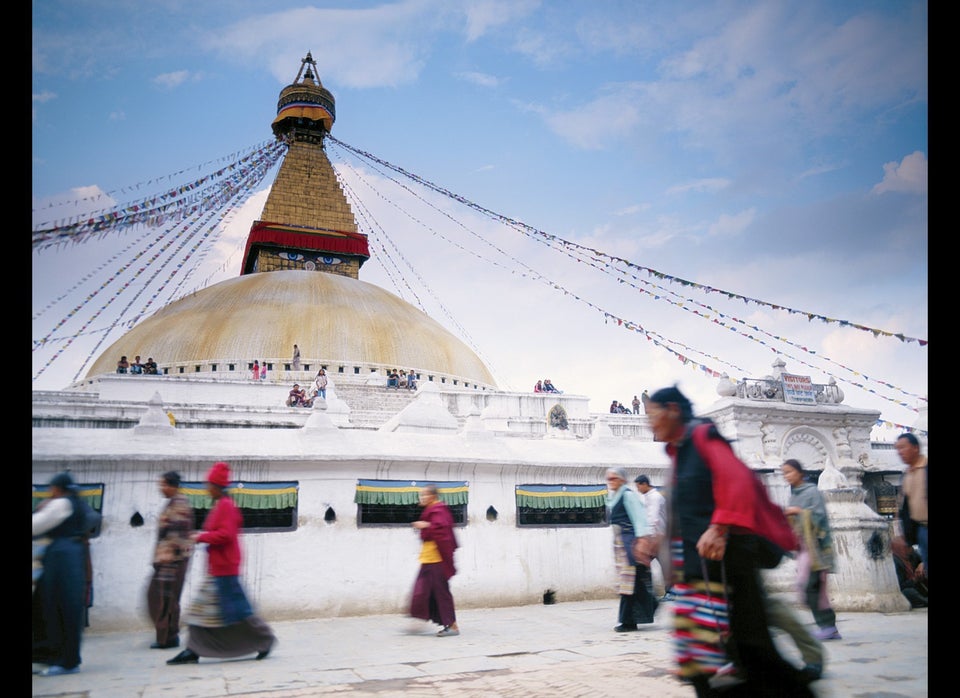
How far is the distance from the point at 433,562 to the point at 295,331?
19.7m

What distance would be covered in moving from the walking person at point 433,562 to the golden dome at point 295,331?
18.4 meters

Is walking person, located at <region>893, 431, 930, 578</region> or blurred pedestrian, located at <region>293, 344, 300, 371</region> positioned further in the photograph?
blurred pedestrian, located at <region>293, 344, 300, 371</region>

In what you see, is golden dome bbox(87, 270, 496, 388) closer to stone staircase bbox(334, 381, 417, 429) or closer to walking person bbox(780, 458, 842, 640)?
stone staircase bbox(334, 381, 417, 429)

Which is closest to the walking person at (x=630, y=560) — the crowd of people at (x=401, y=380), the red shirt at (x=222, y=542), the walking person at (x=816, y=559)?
the walking person at (x=816, y=559)

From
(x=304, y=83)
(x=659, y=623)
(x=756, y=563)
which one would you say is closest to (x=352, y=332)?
(x=304, y=83)

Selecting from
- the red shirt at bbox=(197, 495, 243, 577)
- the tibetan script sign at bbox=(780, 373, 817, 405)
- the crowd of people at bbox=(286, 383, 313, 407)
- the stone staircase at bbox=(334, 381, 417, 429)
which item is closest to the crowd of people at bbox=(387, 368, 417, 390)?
the stone staircase at bbox=(334, 381, 417, 429)

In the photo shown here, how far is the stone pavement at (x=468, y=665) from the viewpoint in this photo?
152 inches

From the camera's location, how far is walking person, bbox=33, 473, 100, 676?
4.51 metres

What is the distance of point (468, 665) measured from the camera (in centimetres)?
458

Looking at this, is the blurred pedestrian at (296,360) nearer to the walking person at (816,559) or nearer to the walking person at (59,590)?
the walking person at (59,590)

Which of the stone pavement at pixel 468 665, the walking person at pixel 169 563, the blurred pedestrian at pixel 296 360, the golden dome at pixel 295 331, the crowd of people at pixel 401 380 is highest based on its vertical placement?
the golden dome at pixel 295 331

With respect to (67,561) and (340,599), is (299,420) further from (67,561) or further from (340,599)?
(67,561)

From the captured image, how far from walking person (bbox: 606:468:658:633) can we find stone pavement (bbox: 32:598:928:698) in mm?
170

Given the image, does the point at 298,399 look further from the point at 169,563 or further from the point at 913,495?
the point at 913,495
